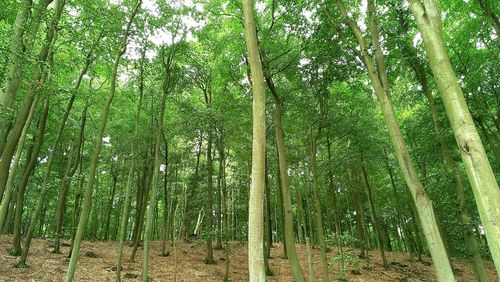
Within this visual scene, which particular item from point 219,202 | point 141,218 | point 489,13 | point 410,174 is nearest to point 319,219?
point 219,202

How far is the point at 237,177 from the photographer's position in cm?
1819

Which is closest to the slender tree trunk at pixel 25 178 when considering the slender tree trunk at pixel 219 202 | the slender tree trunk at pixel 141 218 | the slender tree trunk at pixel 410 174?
the slender tree trunk at pixel 141 218

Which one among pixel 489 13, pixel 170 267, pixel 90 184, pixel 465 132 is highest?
pixel 489 13

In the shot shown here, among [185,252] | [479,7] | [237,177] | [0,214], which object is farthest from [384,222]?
[0,214]

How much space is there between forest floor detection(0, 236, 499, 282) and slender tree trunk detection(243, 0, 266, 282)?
9234 millimetres

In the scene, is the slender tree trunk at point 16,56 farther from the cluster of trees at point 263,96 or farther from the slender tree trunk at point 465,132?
the slender tree trunk at point 465,132

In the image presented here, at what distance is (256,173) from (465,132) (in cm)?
226

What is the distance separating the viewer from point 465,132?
308 centimetres

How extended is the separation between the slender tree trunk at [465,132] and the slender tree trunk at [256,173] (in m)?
2.11

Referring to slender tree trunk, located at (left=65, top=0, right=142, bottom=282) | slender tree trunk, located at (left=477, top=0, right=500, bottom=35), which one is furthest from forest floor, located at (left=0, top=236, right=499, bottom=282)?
slender tree trunk, located at (left=477, top=0, right=500, bottom=35)

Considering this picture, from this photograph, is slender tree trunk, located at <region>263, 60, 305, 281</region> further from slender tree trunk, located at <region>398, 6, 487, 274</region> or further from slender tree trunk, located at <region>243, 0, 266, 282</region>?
slender tree trunk, located at <region>243, 0, 266, 282</region>

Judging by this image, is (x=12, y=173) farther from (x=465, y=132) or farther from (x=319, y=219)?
(x=465, y=132)

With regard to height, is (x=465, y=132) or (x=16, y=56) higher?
(x=16, y=56)

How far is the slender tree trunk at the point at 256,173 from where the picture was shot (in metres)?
3.42
